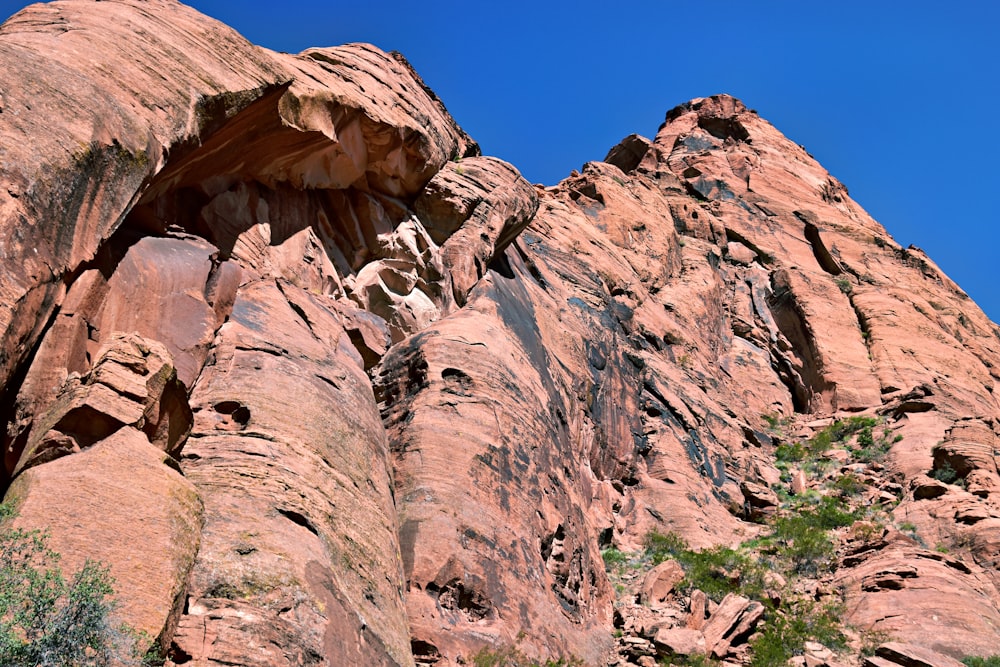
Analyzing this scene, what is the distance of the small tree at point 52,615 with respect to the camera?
739 cm

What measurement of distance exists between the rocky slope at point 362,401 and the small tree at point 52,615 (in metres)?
0.41

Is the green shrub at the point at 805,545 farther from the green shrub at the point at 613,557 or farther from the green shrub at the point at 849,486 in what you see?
the green shrub at the point at 613,557

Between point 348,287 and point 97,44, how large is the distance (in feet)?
27.6

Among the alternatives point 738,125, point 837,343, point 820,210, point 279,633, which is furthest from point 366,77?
point 738,125

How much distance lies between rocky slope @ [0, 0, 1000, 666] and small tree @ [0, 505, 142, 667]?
409 millimetres

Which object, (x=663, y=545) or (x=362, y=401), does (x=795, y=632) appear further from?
(x=362, y=401)

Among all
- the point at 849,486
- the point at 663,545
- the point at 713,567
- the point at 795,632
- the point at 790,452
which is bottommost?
the point at 795,632

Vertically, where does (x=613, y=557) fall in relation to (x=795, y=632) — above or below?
above

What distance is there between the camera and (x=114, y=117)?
39.9ft

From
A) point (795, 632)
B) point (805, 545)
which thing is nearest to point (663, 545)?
point (805, 545)

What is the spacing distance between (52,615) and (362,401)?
8.27 meters

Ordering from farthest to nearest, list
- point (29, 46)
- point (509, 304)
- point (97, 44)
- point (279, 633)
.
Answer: point (509, 304) → point (97, 44) → point (29, 46) → point (279, 633)

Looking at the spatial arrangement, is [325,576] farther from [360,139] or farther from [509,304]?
[509,304]

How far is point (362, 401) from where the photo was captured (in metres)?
15.7
